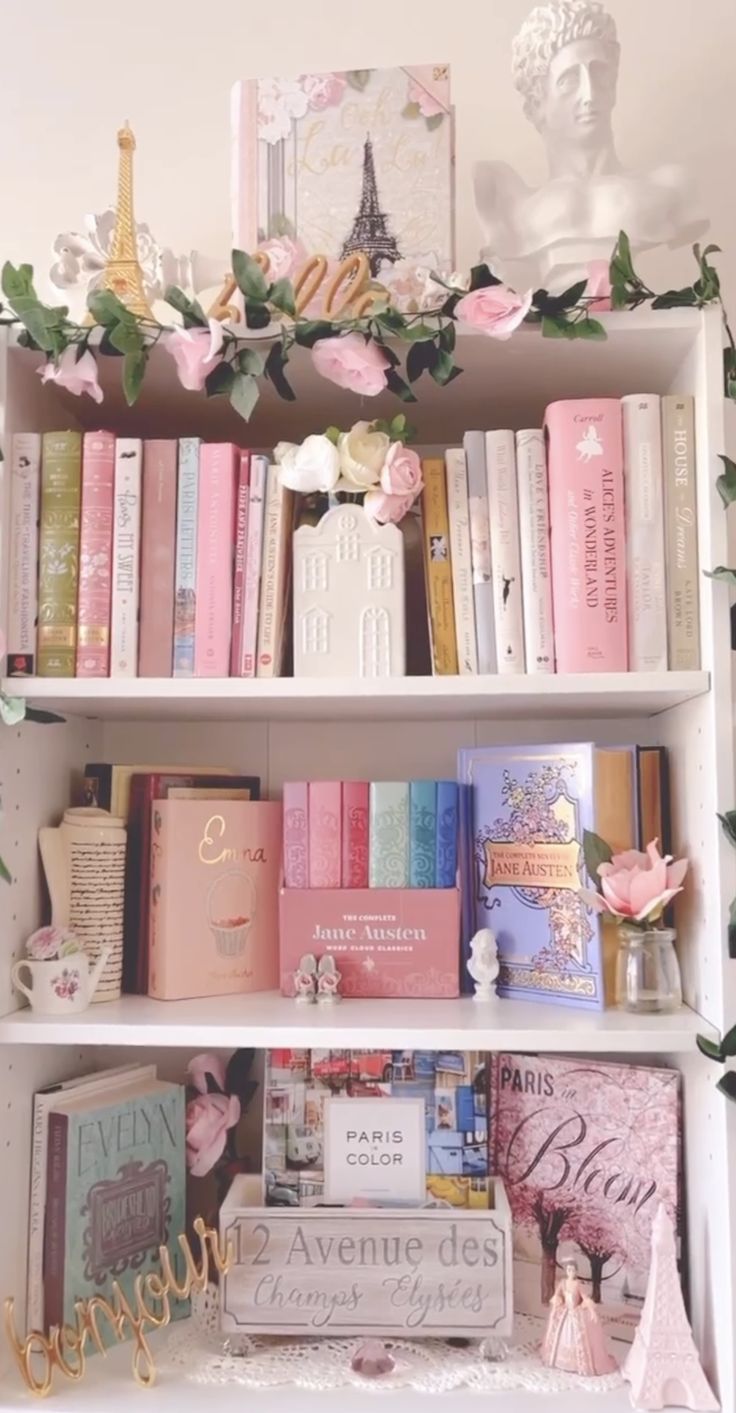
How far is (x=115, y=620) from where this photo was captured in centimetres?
100

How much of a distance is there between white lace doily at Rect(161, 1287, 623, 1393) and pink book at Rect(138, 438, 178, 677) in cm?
60

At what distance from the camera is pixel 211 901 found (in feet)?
3.61

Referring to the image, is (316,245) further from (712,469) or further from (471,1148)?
(471,1148)

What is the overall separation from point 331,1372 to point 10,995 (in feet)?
1.42

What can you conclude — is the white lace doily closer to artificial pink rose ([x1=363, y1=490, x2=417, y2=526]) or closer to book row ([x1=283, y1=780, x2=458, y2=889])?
book row ([x1=283, y1=780, x2=458, y2=889])

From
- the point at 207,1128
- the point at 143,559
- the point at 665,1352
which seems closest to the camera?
the point at 665,1352

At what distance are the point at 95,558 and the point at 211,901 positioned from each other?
0.35m

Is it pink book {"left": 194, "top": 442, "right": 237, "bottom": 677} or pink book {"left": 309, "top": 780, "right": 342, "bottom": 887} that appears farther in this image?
pink book {"left": 309, "top": 780, "right": 342, "bottom": 887}

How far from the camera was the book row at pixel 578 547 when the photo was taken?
3.14 ft

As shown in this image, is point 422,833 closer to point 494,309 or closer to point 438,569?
point 438,569

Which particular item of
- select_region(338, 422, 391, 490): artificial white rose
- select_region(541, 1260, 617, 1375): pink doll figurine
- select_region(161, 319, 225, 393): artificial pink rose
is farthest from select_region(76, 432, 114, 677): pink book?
select_region(541, 1260, 617, 1375): pink doll figurine

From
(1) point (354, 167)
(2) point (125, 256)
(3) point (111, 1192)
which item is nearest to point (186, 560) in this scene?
(2) point (125, 256)

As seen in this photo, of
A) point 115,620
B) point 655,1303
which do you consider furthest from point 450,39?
point 655,1303

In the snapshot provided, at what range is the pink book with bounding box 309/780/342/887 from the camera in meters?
1.10
